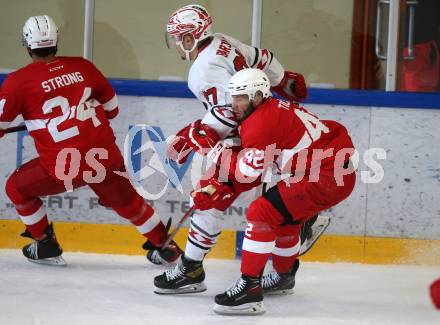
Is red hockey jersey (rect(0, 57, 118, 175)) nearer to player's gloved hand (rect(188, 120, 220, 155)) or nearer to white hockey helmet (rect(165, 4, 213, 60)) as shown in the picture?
white hockey helmet (rect(165, 4, 213, 60))

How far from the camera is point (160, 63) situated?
5.54m

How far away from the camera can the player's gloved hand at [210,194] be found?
4066 mm

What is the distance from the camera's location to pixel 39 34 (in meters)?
4.56

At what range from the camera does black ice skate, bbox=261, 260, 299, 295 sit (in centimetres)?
440

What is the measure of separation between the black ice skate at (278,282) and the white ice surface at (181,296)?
5cm

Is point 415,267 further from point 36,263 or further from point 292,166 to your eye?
point 36,263

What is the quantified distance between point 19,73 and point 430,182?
2126mm

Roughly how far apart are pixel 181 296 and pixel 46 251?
860 millimetres

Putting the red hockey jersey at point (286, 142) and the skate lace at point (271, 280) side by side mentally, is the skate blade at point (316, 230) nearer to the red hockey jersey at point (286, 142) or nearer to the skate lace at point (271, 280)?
the skate lace at point (271, 280)

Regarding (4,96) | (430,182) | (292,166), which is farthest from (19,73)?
(430,182)

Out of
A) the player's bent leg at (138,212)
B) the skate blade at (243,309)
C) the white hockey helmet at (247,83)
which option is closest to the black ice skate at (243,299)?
the skate blade at (243,309)

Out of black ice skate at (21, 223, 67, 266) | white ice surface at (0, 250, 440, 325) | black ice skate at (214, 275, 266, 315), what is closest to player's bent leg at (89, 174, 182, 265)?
white ice surface at (0, 250, 440, 325)

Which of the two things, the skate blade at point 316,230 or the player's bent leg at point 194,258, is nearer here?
the player's bent leg at point 194,258

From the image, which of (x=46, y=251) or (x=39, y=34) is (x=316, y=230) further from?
(x=39, y=34)
